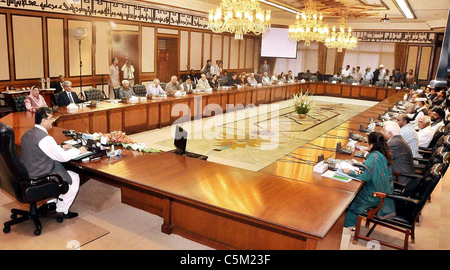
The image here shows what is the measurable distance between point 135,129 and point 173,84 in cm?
222

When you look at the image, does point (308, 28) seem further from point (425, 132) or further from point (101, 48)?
point (101, 48)

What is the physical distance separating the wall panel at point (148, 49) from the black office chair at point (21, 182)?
29.6 ft

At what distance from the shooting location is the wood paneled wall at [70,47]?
8.43 meters

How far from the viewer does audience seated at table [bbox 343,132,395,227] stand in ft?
11.9

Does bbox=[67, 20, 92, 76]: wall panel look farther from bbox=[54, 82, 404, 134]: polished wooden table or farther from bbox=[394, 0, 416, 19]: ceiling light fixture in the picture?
bbox=[394, 0, 416, 19]: ceiling light fixture

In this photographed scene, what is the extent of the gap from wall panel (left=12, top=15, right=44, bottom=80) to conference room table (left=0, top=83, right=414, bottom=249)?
5.15 metres

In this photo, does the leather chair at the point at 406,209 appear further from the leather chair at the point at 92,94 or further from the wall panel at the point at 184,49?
the wall panel at the point at 184,49

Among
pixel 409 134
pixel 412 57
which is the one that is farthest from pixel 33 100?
pixel 412 57

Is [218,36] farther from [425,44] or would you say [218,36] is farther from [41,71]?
[425,44]

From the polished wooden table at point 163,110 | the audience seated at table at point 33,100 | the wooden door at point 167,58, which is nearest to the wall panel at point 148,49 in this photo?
the wooden door at point 167,58

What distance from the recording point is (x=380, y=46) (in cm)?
1827

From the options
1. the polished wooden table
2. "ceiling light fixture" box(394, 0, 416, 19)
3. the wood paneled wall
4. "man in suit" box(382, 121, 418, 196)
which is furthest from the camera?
"ceiling light fixture" box(394, 0, 416, 19)

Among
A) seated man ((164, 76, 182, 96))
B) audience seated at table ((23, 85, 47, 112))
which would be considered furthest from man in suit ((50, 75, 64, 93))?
audience seated at table ((23, 85, 47, 112))

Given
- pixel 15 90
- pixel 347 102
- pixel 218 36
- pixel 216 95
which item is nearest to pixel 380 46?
pixel 347 102
